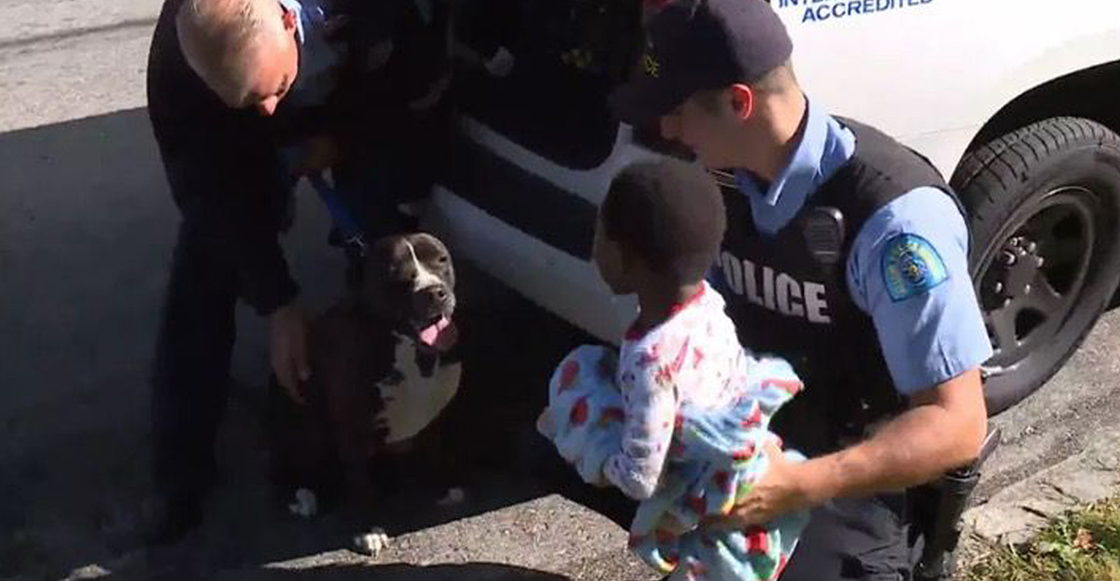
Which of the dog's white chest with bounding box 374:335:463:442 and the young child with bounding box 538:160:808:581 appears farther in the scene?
the dog's white chest with bounding box 374:335:463:442

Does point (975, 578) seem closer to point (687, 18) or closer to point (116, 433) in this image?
point (687, 18)

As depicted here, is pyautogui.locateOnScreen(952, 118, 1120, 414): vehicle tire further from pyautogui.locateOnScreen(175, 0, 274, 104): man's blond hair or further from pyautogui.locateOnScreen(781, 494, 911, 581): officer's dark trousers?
pyautogui.locateOnScreen(175, 0, 274, 104): man's blond hair

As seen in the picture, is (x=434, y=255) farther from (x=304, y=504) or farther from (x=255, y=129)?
(x=304, y=504)

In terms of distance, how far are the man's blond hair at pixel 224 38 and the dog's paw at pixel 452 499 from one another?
1278mm

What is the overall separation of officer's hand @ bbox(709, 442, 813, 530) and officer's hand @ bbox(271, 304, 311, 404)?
4.81 ft

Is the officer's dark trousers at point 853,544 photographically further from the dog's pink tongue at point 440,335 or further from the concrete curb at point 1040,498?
the dog's pink tongue at point 440,335

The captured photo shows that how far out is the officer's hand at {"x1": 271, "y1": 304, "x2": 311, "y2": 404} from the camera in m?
4.17

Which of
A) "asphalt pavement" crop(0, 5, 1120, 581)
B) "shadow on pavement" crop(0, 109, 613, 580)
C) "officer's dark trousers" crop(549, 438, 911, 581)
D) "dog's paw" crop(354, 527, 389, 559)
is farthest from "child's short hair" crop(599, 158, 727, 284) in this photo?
"dog's paw" crop(354, 527, 389, 559)

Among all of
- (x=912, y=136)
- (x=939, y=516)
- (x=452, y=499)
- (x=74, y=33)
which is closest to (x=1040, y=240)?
(x=912, y=136)

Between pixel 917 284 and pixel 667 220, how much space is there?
19.9 inches

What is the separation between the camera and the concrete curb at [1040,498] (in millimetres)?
4191

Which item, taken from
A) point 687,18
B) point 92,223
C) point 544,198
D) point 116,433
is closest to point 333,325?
point 544,198

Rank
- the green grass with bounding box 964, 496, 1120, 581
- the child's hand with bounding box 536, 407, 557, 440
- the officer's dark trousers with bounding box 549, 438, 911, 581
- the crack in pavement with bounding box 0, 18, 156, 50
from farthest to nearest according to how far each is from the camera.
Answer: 1. the crack in pavement with bounding box 0, 18, 156, 50
2. the green grass with bounding box 964, 496, 1120, 581
3. the officer's dark trousers with bounding box 549, 438, 911, 581
4. the child's hand with bounding box 536, 407, 557, 440

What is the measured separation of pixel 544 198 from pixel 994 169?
3.75 feet
